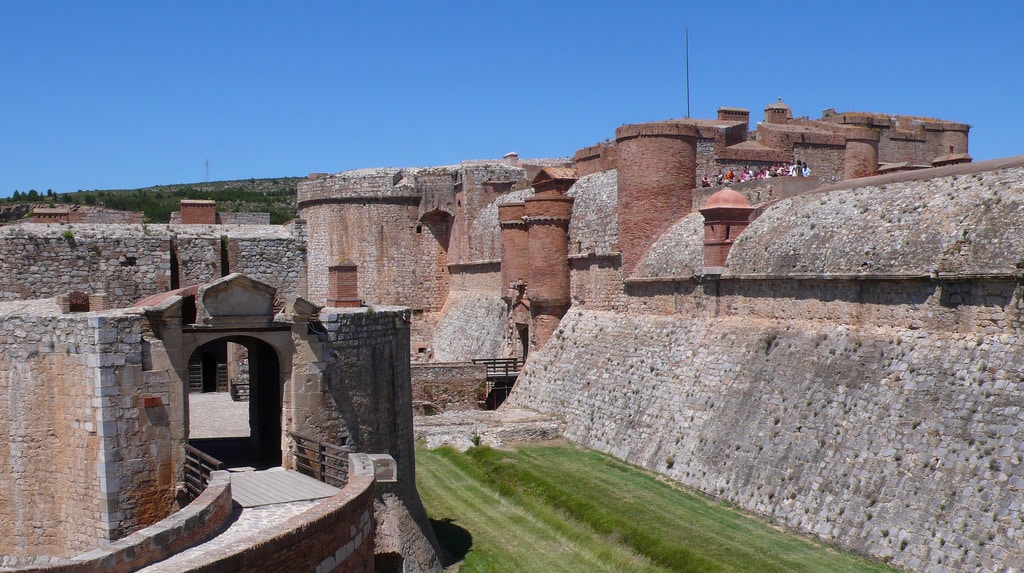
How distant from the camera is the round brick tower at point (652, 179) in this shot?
26172mm

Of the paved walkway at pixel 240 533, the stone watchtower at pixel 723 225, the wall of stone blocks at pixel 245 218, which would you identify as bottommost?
the paved walkway at pixel 240 533

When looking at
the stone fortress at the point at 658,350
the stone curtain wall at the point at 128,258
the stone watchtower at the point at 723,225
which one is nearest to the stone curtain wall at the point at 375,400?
the stone fortress at the point at 658,350

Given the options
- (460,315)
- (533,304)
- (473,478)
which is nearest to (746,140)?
(533,304)

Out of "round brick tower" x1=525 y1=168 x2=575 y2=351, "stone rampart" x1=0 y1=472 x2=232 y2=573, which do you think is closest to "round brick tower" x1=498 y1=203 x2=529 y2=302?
"round brick tower" x1=525 y1=168 x2=575 y2=351

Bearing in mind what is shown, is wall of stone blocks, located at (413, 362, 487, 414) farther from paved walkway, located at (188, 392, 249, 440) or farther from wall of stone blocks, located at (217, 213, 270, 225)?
paved walkway, located at (188, 392, 249, 440)

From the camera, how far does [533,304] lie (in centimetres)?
3075

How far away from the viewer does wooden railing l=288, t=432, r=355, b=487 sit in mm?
12336

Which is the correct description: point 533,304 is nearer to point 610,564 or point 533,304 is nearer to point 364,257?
point 364,257

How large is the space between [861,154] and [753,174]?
422 centimetres

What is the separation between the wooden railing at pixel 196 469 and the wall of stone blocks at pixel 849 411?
9.15 metres

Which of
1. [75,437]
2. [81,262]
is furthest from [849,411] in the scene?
[81,262]

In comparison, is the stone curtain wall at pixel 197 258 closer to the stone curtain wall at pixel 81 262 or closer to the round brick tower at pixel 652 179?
the stone curtain wall at pixel 81 262

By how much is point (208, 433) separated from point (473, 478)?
23.5ft

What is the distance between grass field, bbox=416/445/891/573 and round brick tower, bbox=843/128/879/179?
14277mm
